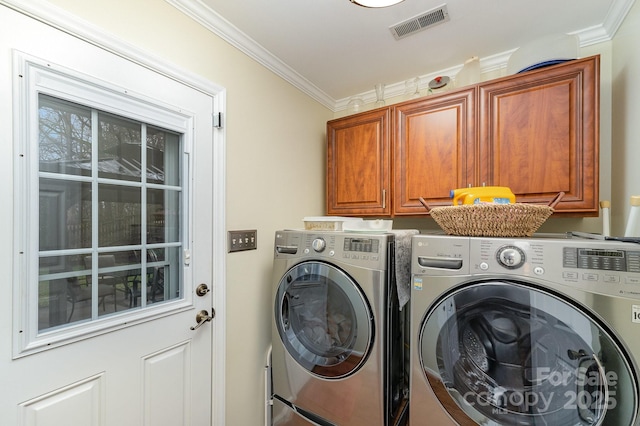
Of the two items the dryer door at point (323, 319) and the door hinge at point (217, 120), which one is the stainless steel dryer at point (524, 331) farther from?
the door hinge at point (217, 120)

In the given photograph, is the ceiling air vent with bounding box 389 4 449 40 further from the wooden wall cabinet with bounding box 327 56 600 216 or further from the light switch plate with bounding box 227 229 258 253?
the light switch plate with bounding box 227 229 258 253

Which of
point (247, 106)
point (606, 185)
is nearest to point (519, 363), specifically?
point (606, 185)

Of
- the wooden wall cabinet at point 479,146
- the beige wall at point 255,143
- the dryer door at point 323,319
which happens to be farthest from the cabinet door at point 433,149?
the dryer door at point 323,319

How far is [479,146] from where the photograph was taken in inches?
62.2

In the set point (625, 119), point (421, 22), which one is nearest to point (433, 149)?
point (421, 22)

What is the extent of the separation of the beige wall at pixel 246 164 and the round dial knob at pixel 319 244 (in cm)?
44

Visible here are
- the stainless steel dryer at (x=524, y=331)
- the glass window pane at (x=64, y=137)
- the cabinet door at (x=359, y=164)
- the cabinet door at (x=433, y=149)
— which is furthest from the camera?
the cabinet door at (x=359, y=164)

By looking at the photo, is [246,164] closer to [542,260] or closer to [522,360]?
[542,260]

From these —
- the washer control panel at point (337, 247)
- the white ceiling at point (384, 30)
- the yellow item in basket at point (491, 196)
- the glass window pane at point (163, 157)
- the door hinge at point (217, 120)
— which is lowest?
the washer control panel at point (337, 247)

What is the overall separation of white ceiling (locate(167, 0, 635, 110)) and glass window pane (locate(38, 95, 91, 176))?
2.35 feet

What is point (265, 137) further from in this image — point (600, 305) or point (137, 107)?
point (600, 305)

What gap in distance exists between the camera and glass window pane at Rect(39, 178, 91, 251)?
3.04 ft

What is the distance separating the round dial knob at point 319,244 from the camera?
1.39m

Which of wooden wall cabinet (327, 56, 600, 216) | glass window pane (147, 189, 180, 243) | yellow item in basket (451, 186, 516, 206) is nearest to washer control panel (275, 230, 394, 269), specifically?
yellow item in basket (451, 186, 516, 206)
